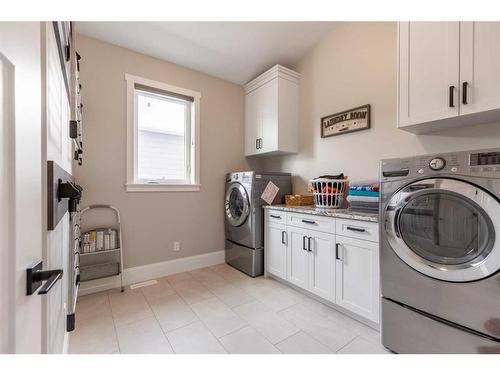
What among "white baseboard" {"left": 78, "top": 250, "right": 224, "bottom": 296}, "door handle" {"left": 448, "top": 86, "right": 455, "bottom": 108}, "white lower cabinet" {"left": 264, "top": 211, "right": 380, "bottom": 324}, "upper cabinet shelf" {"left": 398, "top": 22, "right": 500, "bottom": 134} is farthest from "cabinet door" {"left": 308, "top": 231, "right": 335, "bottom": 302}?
"white baseboard" {"left": 78, "top": 250, "right": 224, "bottom": 296}

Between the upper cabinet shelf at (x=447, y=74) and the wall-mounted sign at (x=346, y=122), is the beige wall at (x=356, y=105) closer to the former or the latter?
the wall-mounted sign at (x=346, y=122)

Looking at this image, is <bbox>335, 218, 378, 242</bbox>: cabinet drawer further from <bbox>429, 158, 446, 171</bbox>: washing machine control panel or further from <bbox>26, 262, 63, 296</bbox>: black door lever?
<bbox>26, 262, 63, 296</bbox>: black door lever

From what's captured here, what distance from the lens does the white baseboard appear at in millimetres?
2295

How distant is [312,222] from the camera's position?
6.96 feet

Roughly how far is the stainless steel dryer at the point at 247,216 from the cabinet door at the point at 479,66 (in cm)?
184

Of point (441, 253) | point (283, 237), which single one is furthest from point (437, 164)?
point (283, 237)

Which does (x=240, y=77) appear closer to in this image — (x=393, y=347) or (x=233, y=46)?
(x=233, y=46)

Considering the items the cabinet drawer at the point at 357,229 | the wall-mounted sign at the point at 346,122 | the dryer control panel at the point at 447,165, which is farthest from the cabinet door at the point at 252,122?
the dryer control panel at the point at 447,165

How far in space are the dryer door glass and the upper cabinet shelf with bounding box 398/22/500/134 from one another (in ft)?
2.10

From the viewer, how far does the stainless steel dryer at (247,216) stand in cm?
269

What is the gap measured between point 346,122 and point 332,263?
5.08ft

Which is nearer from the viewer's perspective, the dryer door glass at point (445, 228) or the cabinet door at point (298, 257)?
the dryer door glass at point (445, 228)

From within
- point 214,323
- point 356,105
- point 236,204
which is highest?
point 356,105

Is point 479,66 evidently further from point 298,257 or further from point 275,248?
point 275,248
